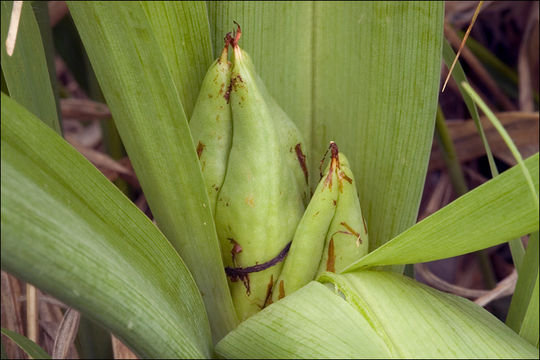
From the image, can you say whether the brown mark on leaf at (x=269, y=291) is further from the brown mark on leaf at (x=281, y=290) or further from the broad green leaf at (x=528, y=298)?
the broad green leaf at (x=528, y=298)

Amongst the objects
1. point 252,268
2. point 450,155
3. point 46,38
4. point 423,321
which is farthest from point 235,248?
point 450,155

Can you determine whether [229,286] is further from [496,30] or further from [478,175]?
[496,30]

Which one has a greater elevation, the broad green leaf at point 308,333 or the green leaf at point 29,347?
the broad green leaf at point 308,333

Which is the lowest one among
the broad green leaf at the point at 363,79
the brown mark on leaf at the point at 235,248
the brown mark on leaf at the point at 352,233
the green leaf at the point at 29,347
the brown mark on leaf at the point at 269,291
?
the green leaf at the point at 29,347

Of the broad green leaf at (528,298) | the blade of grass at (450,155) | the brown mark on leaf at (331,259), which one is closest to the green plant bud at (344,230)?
the brown mark on leaf at (331,259)

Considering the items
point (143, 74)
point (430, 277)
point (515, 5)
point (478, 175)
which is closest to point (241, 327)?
point (143, 74)
